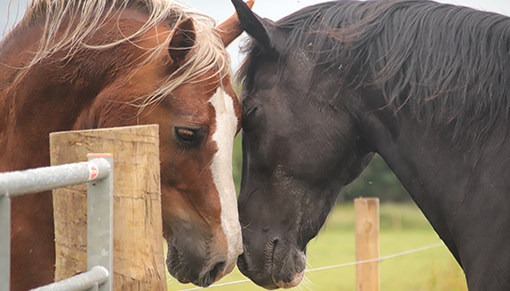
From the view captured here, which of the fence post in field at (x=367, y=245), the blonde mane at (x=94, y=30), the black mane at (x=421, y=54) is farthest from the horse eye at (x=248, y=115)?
the fence post in field at (x=367, y=245)

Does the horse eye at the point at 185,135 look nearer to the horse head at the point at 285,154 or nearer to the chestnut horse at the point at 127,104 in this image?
the chestnut horse at the point at 127,104

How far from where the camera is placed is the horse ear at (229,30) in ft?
7.38

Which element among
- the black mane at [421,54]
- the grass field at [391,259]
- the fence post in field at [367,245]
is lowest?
the grass field at [391,259]

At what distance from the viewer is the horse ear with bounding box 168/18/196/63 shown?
1822mm

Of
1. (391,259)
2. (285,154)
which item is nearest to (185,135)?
(285,154)

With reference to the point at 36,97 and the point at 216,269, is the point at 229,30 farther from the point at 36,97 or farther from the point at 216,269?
the point at 216,269

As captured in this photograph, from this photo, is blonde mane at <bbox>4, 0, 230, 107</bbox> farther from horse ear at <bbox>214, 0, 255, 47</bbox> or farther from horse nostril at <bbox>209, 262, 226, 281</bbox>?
horse nostril at <bbox>209, 262, 226, 281</bbox>

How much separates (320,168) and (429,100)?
2.01 ft

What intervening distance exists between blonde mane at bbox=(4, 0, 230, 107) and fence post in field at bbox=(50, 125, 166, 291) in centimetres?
53

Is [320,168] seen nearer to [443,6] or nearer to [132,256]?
[443,6]

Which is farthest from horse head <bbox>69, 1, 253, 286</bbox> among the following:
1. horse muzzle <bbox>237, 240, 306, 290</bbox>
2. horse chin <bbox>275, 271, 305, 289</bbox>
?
horse chin <bbox>275, 271, 305, 289</bbox>

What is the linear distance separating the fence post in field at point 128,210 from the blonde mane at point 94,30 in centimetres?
53

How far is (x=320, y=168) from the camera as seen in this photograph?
7.63 feet

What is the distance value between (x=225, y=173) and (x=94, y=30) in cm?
80
